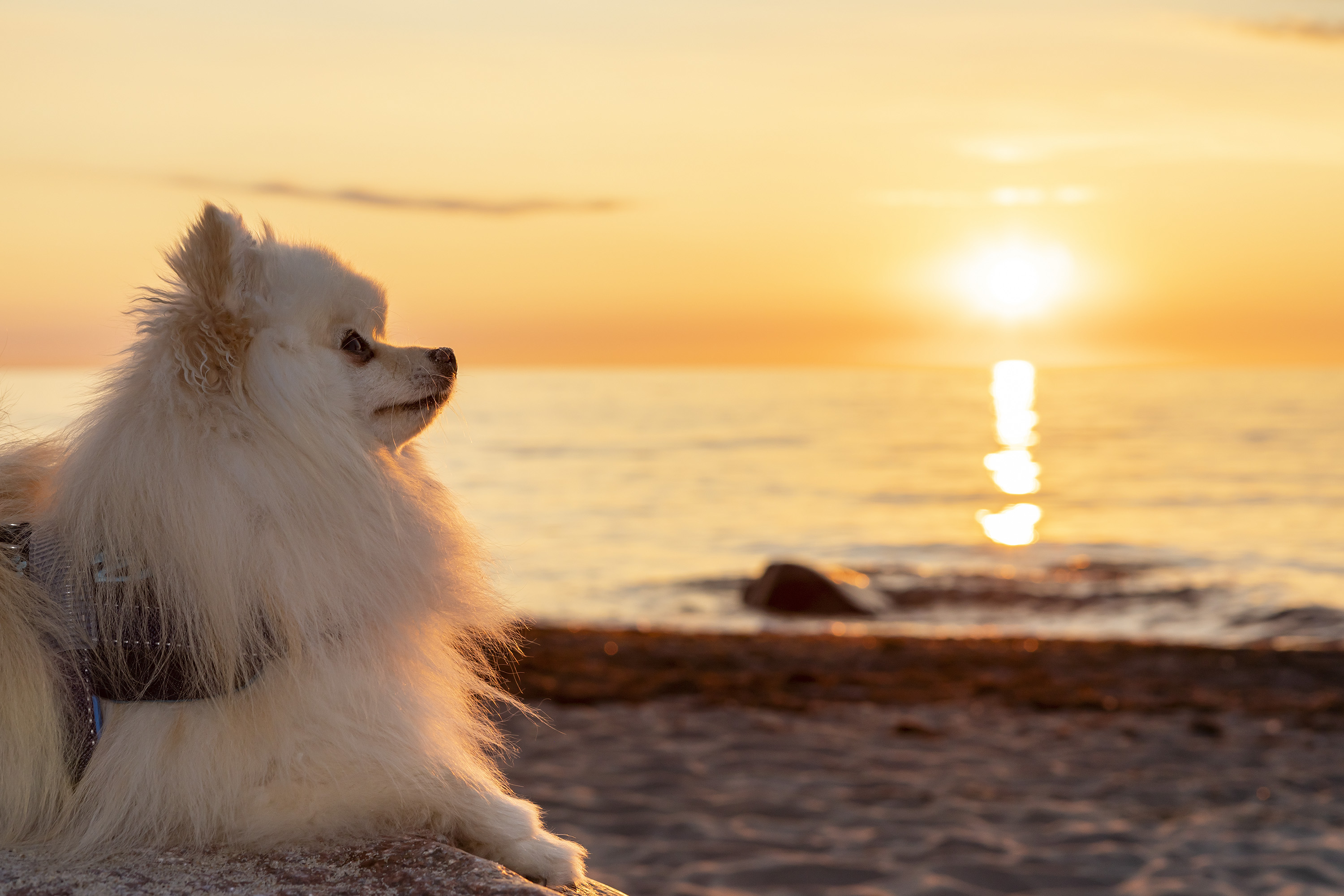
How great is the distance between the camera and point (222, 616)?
2.08 metres

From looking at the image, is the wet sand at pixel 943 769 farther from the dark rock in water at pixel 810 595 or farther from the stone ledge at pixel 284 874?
the dark rock in water at pixel 810 595

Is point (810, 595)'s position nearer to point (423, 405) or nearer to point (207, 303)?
point (423, 405)

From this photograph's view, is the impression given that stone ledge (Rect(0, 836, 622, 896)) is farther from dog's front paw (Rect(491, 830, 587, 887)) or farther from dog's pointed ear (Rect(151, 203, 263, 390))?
dog's pointed ear (Rect(151, 203, 263, 390))

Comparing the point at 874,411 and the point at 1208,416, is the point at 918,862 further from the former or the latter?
the point at 874,411

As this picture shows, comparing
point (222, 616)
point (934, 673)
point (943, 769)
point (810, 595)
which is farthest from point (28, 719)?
point (810, 595)

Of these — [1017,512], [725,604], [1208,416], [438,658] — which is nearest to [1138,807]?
[438,658]

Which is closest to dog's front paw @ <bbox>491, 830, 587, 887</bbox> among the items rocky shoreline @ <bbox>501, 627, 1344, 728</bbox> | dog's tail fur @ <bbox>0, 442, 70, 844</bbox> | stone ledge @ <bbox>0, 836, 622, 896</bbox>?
stone ledge @ <bbox>0, 836, 622, 896</bbox>

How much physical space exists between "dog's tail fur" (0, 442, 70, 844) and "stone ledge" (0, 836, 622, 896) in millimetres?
87

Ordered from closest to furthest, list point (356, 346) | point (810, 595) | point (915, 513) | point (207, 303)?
point (207, 303) < point (356, 346) < point (810, 595) < point (915, 513)

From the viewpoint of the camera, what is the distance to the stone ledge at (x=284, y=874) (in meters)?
1.89

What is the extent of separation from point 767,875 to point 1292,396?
83.7m

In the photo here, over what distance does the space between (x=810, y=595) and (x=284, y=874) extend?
1341 centimetres

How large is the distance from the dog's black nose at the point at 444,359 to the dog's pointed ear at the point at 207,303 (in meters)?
0.45

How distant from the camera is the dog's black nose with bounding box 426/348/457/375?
8.20 ft
